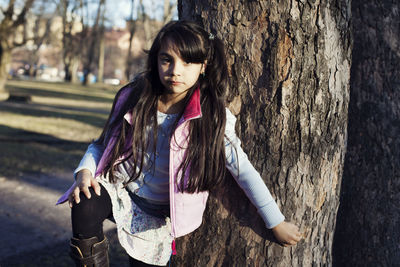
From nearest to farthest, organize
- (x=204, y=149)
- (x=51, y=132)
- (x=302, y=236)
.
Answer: (x=204, y=149) → (x=302, y=236) → (x=51, y=132)

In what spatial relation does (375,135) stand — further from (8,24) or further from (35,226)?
(8,24)

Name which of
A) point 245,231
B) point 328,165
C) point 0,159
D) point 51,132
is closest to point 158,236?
point 245,231

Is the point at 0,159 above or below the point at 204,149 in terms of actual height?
below

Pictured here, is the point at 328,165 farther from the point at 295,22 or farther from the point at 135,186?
the point at 135,186

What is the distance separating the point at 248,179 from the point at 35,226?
2.61 m

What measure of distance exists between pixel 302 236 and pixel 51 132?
8075 millimetres

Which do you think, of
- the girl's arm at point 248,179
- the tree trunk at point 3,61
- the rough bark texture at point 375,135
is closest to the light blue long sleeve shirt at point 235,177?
the girl's arm at point 248,179

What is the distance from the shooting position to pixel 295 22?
2.16 metres

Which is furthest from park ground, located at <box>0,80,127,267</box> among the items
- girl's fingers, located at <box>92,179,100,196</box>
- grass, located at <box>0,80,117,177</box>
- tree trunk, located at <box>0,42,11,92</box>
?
tree trunk, located at <box>0,42,11,92</box>

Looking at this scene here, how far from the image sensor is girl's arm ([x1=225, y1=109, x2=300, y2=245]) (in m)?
2.08

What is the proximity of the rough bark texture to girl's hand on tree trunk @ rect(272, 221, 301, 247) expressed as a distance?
2.79 ft

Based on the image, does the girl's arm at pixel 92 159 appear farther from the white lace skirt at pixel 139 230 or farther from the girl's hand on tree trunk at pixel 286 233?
the girl's hand on tree trunk at pixel 286 233

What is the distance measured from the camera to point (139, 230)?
219 cm

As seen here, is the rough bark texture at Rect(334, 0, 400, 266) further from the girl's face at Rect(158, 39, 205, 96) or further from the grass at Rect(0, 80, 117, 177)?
the grass at Rect(0, 80, 117, 177)
